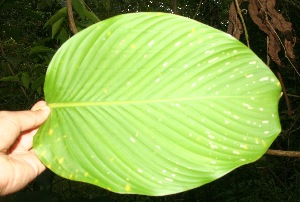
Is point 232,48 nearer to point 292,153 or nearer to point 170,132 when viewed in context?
point 170,132

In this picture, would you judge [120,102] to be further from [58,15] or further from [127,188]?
[58,15]

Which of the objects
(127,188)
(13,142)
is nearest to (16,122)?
(13,142)

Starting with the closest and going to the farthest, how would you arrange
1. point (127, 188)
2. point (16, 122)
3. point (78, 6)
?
point (127, 188), point (16, 122), point (78, 6)

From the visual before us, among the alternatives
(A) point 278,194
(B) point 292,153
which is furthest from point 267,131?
(A) point 278,194

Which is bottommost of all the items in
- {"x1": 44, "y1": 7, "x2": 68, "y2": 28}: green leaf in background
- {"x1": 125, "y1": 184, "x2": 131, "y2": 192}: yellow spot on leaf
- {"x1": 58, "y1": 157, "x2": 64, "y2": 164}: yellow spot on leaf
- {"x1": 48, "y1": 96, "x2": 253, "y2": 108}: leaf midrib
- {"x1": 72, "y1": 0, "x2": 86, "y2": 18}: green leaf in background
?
{"x1": 125, "y1": 184, "x2": 131, "y2": 192}: yellow spot on leaf

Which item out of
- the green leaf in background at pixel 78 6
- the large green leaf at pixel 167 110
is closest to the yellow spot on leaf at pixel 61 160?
the large green leaf at pixel 167 110

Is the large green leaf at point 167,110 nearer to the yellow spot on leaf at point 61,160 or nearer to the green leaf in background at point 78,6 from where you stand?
the yellow spot on leaf at point 61,160

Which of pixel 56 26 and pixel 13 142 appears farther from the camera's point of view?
pixel 56 26

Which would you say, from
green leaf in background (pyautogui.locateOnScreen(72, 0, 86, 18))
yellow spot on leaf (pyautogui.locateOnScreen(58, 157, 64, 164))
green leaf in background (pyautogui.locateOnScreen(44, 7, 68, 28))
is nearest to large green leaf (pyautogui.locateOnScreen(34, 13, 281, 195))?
yellow spot on leaf (pyautogui.locateOnScreen(58, 157, 64, 164))

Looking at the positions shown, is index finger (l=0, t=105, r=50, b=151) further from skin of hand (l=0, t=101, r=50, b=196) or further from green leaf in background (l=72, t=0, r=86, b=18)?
green leaf in background (l=72, t=0, r=86, b=18)
